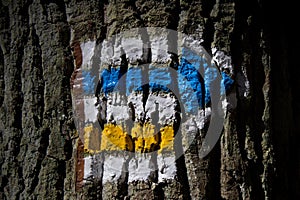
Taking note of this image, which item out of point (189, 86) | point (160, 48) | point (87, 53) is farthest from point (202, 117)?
point (87, 53)

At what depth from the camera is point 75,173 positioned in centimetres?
108

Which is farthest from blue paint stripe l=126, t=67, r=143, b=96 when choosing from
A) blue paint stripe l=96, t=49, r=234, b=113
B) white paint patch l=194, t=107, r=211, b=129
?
white paint patch l=194, t=107, r=211, b=129

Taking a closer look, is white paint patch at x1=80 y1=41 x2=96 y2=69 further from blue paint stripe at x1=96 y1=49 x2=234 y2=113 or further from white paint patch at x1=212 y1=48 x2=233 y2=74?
white paint patch at x1=212 y1=48 x2=233 y2=74

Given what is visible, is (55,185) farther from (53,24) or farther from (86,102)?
(53,24)

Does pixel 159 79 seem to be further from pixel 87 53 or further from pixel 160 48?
pixel 87 53

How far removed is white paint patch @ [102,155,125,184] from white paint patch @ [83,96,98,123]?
0.09 metres

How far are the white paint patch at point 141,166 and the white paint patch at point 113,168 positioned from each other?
0.03 meters

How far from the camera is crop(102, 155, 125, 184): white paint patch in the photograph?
106cm

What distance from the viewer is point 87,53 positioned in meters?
1.09

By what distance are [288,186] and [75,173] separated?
53 cm

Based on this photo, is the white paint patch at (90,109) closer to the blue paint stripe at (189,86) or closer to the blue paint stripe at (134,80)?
the blue paint stripe at (134,80)

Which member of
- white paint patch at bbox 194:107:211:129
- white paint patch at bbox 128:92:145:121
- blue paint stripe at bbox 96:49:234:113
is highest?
blue paint stripe at bbox 96:49:234:113

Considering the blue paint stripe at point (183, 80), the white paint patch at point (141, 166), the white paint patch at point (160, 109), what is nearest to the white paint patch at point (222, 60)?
the blue paint stripe at point (183, 80)

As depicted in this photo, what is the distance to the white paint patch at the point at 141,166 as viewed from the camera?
1.06 meters
